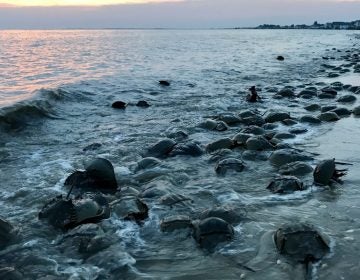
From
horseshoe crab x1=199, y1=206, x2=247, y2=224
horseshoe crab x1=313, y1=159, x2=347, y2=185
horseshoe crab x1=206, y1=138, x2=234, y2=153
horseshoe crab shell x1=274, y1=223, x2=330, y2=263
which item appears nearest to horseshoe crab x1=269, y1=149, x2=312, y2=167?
horseshoe crab x1=313, y1=159, x2=347, y2=185

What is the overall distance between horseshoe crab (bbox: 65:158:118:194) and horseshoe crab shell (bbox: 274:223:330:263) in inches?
104

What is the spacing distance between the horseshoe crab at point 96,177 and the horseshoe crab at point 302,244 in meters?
2.65

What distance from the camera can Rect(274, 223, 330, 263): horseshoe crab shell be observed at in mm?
4045

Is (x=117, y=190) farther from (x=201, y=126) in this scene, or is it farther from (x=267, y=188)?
(x=201, y=126)

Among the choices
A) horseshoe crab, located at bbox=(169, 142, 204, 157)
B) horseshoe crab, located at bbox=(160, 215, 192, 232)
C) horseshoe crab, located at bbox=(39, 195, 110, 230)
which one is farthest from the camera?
horseshoe crab, located at bbox=(169, 142, 204, 157)

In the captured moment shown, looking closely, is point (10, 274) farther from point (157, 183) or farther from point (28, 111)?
point (28, 111)

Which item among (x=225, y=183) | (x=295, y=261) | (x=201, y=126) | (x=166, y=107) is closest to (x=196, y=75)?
(x=166, y=107)

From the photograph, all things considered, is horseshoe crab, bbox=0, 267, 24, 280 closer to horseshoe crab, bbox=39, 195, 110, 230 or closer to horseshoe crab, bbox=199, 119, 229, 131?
horseshoe crab, bbox=39, 195, 110, 230

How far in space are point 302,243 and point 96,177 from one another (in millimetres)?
3118

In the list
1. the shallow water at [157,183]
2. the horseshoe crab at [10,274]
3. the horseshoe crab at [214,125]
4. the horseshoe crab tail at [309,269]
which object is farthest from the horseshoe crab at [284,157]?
the horseshoe crab at [10,274]

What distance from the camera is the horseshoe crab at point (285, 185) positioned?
5793 millimetres

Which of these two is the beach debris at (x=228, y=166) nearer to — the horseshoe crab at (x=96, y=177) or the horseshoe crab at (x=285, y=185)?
the horseshoe crab at (x=285, y=185)

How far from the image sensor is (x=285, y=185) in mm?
5855

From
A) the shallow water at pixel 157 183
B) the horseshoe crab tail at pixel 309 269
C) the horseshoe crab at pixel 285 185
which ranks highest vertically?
the horseshoe crab at pixel 285 185
